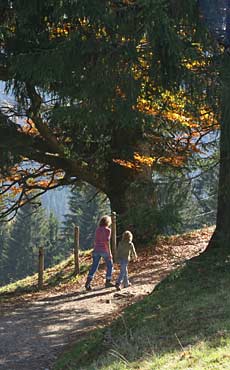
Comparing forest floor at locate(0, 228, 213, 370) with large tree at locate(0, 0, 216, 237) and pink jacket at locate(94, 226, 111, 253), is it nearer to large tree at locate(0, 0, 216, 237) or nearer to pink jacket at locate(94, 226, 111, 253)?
pink jacket at locate(94, 226, 111, 253)

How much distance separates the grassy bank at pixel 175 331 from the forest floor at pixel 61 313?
65cm

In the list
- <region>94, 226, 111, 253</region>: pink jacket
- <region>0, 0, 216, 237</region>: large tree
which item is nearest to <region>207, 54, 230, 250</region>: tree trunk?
<region>0, 0, 216, 237</region>: large tree

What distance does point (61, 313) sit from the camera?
9953mm

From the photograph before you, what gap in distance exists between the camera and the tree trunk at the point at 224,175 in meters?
7.53

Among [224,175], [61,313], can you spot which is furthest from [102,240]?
[224,175]

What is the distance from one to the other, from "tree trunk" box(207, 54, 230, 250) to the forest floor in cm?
162

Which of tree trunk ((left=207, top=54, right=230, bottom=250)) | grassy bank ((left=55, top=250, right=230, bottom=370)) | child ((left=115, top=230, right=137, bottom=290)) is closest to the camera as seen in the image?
grassy bank ((left=55, top=250, right=230, bottom=370))

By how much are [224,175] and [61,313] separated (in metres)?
4.05

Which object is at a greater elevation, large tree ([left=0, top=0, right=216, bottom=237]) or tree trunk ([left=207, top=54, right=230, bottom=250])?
large tree ([left=0, top=0, right=216, bottom=237])

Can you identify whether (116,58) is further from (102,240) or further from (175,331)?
(102,240)

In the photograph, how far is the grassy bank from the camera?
5094 millimetres

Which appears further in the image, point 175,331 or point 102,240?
point 102,240

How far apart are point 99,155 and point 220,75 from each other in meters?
8.58

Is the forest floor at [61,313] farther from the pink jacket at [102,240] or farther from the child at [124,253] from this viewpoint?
the pink jacket at [102,240]
